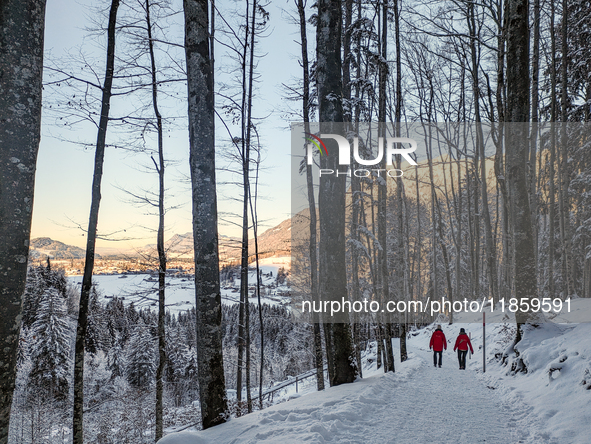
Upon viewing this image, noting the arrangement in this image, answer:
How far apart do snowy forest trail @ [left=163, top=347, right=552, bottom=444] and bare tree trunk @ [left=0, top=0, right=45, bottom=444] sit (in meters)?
2.52

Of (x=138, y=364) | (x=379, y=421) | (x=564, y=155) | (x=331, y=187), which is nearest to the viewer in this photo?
(x=379, y=421)

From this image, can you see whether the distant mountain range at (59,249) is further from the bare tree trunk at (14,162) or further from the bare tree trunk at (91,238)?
the bare tree trunk at (14,162)

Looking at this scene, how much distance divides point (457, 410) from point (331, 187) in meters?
4.66

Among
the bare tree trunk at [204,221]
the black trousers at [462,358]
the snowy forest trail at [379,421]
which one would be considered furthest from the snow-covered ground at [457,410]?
the black trousers at [462,358]

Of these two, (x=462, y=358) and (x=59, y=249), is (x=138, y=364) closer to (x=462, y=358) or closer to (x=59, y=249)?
(x=59, y=249)

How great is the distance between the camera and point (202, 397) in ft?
16.7

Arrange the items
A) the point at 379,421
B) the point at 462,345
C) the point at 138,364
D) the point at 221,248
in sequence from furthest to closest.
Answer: the point at 138,364
the point at 221,248
the point at 462,345
the point at 379,421

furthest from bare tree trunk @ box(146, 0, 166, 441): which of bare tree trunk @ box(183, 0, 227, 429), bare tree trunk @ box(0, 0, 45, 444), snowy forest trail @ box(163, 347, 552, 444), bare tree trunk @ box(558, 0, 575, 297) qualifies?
bare tree trunk @ box(558, 0, 575, 297)

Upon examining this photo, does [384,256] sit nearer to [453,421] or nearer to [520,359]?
[520,359]

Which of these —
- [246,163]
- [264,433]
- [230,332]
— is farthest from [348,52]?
[230,332]

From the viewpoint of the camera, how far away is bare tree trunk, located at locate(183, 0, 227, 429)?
202 inches

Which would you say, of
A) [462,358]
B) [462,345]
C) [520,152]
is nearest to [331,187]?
[520,152]

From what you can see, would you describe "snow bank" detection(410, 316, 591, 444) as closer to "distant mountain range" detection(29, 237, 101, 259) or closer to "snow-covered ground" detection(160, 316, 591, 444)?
"snow-covered ground" detection(160, 316, 591, 444)

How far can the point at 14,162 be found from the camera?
224 centimetres
